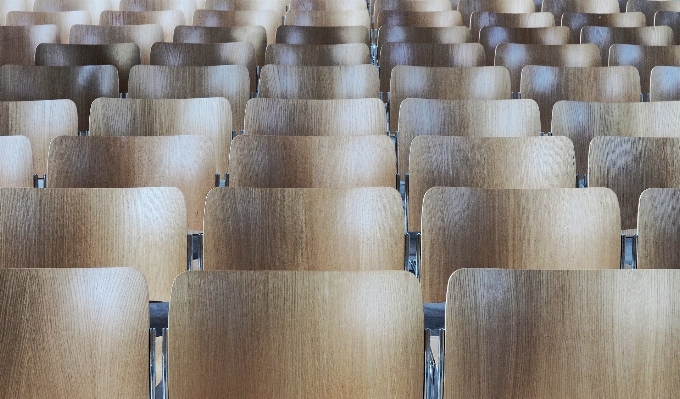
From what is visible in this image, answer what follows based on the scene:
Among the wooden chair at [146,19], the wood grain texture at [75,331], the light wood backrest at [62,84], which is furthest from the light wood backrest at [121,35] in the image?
the wood grain texture at [75,331]

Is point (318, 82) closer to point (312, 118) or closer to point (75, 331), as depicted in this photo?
point (312, 118)

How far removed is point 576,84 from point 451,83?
390mm

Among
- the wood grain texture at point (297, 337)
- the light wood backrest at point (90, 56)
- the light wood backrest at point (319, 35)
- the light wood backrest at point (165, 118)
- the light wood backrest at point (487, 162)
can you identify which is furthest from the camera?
the light wood backrest at point (319, 35)

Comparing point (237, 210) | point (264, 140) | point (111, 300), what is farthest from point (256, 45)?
point (111, 300)

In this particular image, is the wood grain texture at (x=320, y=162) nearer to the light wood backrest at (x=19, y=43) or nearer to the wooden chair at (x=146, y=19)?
the light wood backrest at (x=19, y=43)

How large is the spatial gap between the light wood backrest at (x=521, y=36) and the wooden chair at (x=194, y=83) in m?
1.09

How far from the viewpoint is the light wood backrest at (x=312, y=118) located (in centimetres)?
224

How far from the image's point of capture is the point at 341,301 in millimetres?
→ 1198

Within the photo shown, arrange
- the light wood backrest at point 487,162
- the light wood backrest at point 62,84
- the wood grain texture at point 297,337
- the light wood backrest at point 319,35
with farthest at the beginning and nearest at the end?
the light wood backrest at point 319,35
the light wood backrest at point 62,84
the light wood backrest at point 487,162
the wood grain texture at point 297,337

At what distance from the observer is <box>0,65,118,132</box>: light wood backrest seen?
263cm

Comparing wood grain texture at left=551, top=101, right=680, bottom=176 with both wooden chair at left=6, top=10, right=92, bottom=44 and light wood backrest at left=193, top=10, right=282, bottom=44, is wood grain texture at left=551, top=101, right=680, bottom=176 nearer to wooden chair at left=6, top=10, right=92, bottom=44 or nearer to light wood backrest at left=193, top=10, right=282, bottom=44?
light wood backrest at left=193, top=10, right=282, bottom=44

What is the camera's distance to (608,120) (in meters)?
2.28

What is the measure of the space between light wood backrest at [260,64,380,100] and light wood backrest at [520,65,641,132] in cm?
47

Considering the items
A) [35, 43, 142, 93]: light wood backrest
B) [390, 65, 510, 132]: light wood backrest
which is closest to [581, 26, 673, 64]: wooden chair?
[390, 65, 510, 132]: light wood backrest
